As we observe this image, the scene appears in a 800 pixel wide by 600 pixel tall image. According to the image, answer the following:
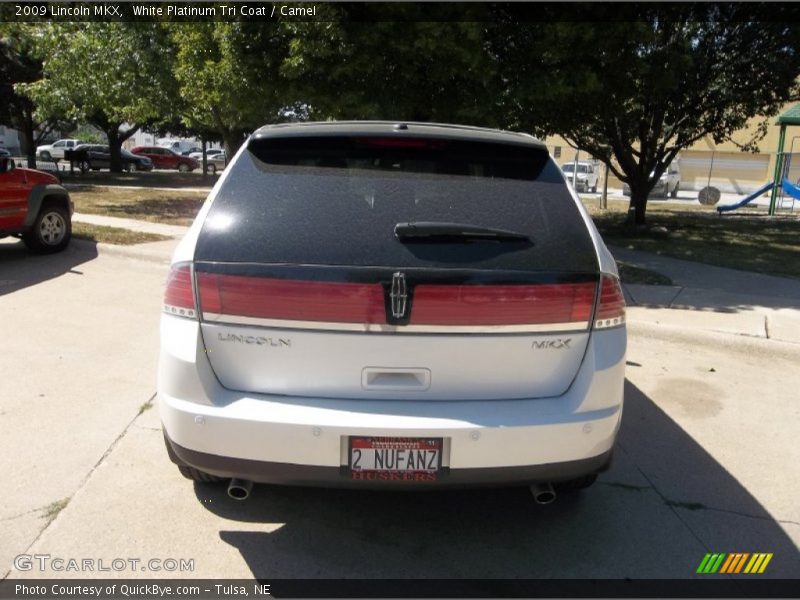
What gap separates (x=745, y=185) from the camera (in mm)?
43312

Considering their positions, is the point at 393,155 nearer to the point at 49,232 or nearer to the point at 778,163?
the point at 49,232

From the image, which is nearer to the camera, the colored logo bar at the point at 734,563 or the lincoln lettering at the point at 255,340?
the lincoln lettering at the point at 255,340

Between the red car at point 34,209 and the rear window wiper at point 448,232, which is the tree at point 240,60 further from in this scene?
the rear window wiper at point 448,232

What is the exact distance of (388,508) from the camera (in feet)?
11.3

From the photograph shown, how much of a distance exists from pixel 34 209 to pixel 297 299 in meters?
8.04

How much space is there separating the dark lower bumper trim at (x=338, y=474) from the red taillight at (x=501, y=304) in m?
0.57

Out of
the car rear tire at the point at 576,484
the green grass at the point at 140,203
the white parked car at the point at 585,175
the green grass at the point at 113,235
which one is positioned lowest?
the white parked car at the point at 585,175

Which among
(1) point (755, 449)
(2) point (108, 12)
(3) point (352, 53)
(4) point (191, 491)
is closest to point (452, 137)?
(4) point (191, 491)

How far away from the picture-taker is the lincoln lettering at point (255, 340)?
2.70 meters

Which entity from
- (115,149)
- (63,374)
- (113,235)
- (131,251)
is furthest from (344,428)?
(115,149)

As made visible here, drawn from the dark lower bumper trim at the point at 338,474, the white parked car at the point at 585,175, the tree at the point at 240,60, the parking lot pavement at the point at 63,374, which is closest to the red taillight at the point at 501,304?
the dark lower bumper trim at the point at 338,474

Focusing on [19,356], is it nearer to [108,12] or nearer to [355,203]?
[355,203]

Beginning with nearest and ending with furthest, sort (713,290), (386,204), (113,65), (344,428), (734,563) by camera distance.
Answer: (344,428)
(386,204)
(734,563)
(713,290)
(113,65)

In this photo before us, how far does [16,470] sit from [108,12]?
1383cm
